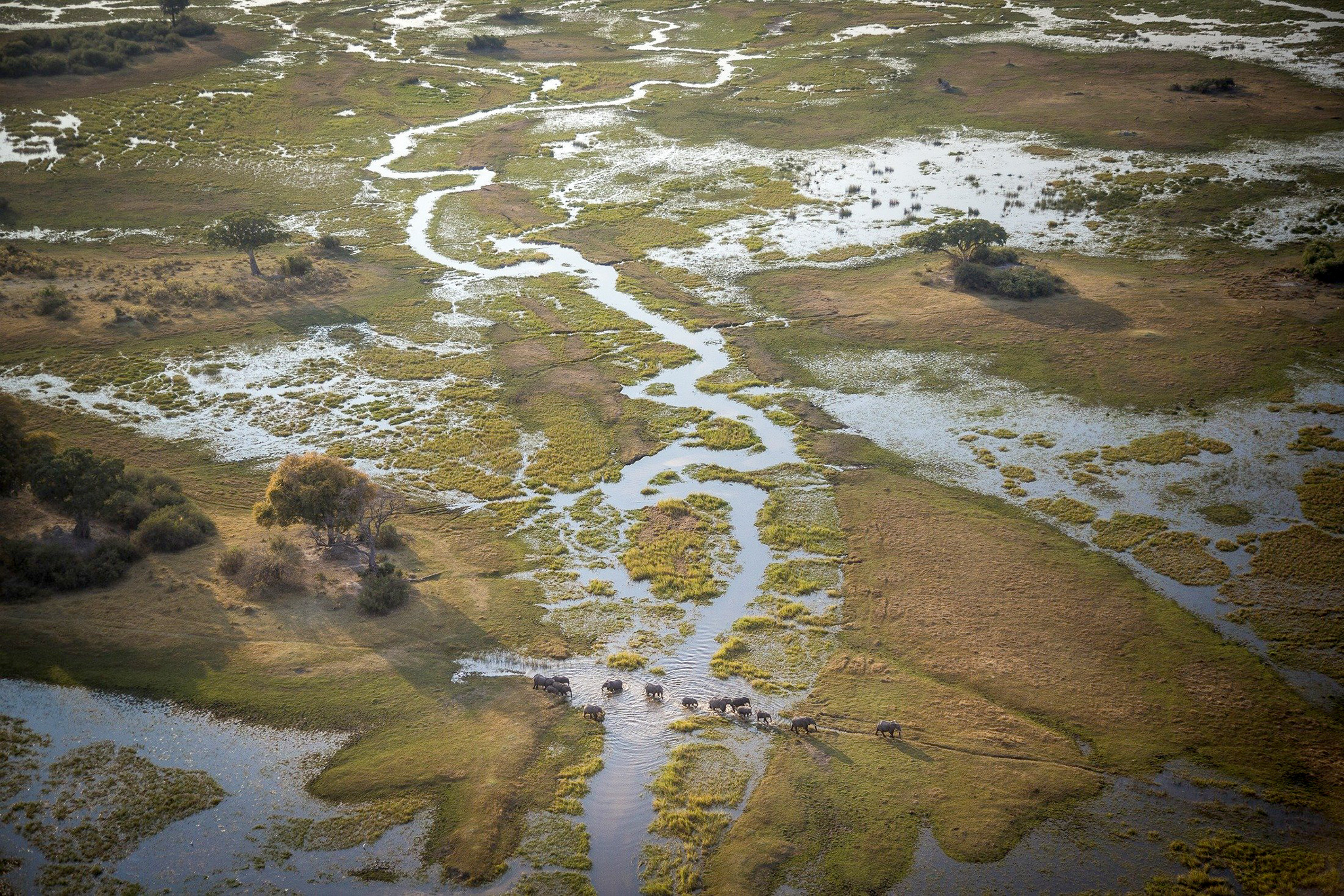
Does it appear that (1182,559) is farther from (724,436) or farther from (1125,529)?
(724,436)

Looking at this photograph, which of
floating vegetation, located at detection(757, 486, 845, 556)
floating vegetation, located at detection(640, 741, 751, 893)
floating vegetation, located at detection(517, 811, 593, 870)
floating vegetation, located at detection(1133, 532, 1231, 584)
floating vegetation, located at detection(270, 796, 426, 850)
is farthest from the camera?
floating vegetation, located at detection(757, 486, 845, 556)

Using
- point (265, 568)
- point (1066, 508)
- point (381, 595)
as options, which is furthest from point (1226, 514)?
point (265, 568)

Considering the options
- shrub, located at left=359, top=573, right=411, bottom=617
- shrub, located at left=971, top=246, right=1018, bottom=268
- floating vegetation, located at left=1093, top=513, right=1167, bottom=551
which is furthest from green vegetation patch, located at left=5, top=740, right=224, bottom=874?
shrub, located at left=971, top=246, right=1018, bottom=268

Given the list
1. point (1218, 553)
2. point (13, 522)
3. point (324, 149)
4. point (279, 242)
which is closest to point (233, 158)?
point (324, 149)

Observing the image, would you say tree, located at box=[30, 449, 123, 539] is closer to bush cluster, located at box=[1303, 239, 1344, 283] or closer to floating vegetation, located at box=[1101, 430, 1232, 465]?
floating vegetation, located at box=[1101, 430, 1232, 465]

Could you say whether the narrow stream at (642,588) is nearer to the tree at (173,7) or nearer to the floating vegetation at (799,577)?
the floating vegetation at (799,577)
